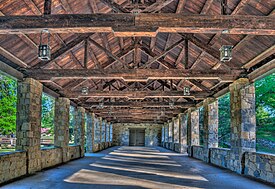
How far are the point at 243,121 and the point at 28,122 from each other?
21.3ft

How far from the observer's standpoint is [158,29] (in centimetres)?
563

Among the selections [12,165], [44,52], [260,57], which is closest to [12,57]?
[44,52]

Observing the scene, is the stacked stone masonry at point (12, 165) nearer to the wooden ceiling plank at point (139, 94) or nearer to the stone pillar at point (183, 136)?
the wooden ceiling plank at point (139, 94)

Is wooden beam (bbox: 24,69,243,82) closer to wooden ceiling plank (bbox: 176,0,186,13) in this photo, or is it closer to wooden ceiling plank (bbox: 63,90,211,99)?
wooden ceiling plank (bbox: 176,0,186,13)

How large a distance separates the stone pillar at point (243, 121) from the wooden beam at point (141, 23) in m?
4.48

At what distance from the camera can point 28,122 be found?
31.8 feet

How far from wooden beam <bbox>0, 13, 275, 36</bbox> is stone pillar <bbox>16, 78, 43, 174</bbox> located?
14.3 ft

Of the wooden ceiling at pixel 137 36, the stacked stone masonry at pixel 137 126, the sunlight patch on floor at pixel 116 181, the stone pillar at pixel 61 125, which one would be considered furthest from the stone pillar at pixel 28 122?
the stacked stone masonry at pixel 137 126

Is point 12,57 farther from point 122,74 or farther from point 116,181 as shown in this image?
point 116,181

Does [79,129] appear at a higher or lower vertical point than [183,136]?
higher

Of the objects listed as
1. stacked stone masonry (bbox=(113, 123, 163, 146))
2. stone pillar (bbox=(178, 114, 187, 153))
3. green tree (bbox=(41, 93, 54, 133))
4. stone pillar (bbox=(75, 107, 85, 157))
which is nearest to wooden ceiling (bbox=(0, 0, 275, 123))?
stone pillar (bbox=(75, 107, 85, 157))

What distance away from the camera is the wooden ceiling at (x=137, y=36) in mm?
5551

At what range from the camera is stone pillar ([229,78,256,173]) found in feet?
31.8

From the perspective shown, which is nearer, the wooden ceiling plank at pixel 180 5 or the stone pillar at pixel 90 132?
the wooden ceiling plank at pixel 180 5
